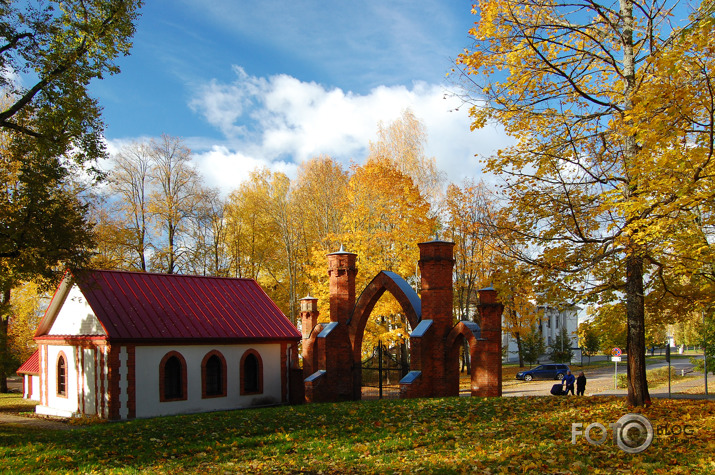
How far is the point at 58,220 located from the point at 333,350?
10117mm

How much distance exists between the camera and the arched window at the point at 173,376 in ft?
67.8

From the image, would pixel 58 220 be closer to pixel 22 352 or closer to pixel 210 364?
pixel 210 364

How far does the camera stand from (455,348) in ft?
58.7

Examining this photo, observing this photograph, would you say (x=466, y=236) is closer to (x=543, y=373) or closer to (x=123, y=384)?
(x=543, y=373)

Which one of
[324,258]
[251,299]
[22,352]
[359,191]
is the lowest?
[22,352]

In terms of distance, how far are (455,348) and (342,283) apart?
17.0 feet

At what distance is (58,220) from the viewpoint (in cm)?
1599

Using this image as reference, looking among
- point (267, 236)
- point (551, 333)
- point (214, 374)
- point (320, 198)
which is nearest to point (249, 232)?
point (267, 236)

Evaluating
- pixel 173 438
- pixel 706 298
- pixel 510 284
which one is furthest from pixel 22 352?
pixel 706 298

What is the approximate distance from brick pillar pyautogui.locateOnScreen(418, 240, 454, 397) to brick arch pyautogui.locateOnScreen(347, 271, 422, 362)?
0.80 metres

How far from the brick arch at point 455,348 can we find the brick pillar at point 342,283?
4.61m

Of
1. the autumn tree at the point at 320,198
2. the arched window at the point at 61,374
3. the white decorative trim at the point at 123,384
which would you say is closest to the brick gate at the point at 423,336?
the white decorative trim at the point at 123,384

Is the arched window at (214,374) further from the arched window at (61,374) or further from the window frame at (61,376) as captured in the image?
the arched window at (61,374)

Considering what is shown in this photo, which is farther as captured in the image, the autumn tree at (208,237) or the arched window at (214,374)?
the autumn tree at (208,237)
